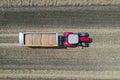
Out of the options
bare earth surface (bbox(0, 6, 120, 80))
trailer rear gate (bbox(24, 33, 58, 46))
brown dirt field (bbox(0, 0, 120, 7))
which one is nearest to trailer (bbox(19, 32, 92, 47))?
trailer rear gate (bbox(24, 33, 58, 46))

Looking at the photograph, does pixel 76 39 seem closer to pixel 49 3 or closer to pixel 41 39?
pixel 41 39

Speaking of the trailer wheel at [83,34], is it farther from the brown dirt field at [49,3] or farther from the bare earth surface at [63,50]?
the brown dirt field at [49,3]

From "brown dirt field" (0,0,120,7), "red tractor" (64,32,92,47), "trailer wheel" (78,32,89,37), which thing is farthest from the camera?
"brown dirt field" (0,0,120,7)

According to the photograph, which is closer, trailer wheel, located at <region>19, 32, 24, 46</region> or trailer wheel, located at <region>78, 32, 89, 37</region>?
trailer wheel, located at <region>19, 32, 24, 46</region>

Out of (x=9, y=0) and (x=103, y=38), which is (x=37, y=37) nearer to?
(x=9, y=0)

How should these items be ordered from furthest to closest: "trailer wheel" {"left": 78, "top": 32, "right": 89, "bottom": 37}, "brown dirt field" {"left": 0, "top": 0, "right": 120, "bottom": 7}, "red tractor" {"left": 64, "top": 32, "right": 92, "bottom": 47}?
"brown dirt field" {"left": 0, "top": 0, "right": 120, "bottom": 7}, "trailer wheel" {"left": 78, "top": 32, "right": 89, "bottom": 37}, "red tractor" {"left": 64, "top": 32, "right": 92, "bottom": 47}

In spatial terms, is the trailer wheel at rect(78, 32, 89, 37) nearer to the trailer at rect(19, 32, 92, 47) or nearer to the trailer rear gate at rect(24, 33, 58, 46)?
the trailer at rect(19, 32, 92, 47)

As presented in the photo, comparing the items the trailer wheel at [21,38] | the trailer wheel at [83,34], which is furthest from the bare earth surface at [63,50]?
the trailer wheel at [21,38]
